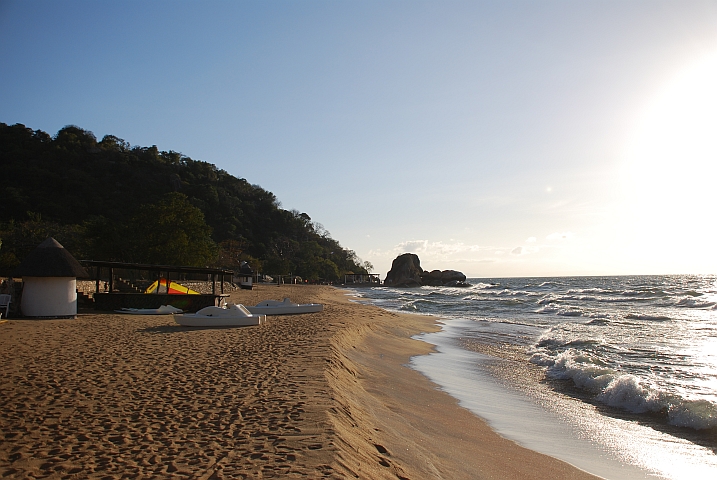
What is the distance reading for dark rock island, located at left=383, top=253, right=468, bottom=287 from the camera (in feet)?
356

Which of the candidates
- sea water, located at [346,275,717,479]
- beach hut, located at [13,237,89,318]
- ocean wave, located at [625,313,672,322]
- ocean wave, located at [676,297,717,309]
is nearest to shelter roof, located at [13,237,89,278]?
beach hut, located at [13,237,89,318]

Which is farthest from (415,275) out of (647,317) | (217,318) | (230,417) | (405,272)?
(230,417)

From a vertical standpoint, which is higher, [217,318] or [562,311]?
[217,318]

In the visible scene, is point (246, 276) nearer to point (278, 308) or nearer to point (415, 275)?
point (278, 308)

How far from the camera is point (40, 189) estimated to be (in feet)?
209

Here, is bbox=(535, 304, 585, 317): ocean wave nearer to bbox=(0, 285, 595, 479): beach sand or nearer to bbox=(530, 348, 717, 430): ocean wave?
bbox=(530, 348, 717, 430): ocean wave

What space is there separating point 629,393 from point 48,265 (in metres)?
15.1

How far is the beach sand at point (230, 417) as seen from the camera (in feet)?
13.1

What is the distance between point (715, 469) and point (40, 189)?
74.3 m

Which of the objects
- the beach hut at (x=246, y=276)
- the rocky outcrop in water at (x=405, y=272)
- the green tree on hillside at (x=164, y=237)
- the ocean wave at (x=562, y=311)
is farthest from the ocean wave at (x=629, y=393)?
the rocky outcrop in water at (x=405, y=272)

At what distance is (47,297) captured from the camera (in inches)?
578

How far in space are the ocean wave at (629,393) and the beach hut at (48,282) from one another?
13673 millimetres

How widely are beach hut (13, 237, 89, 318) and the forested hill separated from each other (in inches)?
622

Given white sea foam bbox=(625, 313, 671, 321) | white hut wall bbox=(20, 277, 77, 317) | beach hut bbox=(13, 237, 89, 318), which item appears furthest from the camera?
white sea foam bbox=(625, 313, 671, 321)
